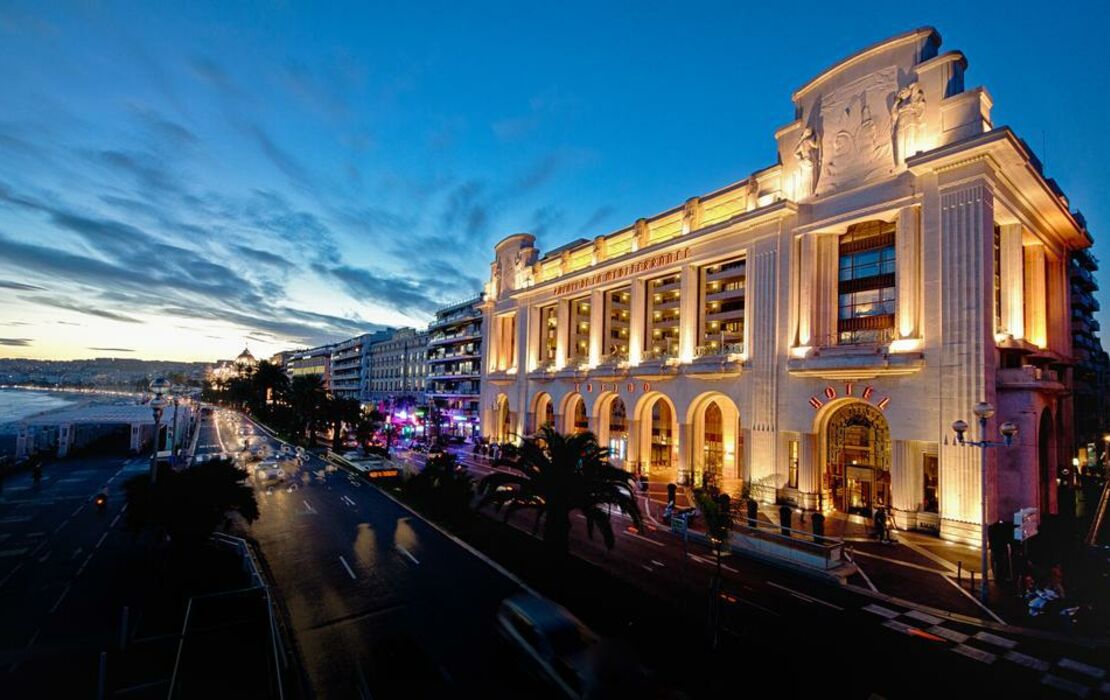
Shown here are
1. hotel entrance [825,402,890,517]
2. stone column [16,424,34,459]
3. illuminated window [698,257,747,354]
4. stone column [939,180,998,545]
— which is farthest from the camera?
illuminated window [698,257,747,354]

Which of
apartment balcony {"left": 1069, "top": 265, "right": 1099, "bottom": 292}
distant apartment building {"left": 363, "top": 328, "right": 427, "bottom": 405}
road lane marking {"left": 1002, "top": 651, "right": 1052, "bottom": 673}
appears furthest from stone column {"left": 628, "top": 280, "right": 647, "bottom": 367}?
distant apartment building {"left": 363, "top": 328, "right": 427, "bottom": 405}

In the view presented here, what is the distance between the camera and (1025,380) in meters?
23.7

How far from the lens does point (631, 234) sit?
45.1 meters

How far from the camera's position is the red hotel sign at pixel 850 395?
87.6 ft

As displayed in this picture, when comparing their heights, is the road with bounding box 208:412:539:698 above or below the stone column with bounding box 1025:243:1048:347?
below

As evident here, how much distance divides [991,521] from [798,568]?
1176cm

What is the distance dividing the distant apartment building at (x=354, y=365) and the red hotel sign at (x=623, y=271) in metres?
74.0

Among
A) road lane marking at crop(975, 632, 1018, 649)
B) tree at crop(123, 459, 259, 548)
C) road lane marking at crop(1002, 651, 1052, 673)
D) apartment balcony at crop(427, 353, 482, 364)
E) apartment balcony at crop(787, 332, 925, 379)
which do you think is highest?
apartment balcony at crop(427, 353, 482, 364)

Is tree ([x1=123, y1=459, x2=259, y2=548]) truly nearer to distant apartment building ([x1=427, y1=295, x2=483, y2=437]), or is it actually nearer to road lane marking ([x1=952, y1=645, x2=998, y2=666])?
road lane marking ([x1=952, y1=645, x2=998, y2=666])

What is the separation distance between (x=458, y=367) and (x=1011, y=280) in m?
63.9

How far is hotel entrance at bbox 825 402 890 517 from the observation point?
2816cm

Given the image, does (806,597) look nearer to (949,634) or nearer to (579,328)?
(949,634)

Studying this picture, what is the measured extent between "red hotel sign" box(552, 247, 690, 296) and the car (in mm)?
32097

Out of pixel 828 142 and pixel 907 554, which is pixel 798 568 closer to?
pixel 907 554
